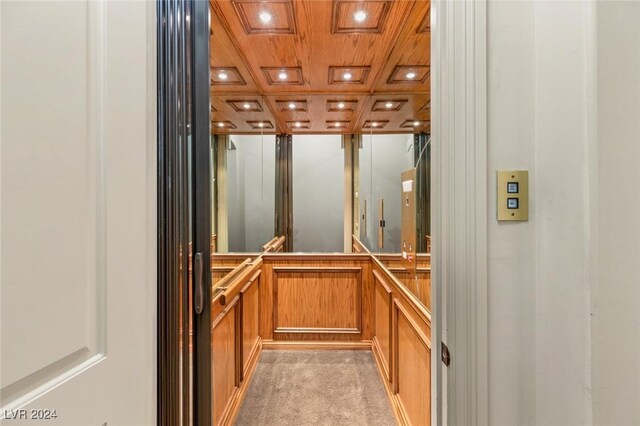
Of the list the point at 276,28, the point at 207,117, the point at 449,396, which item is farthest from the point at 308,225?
the point at 449,396

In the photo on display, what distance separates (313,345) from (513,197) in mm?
2712

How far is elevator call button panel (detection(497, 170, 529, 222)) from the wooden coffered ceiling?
0.63 meters

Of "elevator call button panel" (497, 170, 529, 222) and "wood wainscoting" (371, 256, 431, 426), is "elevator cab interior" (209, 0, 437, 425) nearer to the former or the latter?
"wood wainscoting" (371, 256, 431, 426)

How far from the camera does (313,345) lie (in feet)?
10.1

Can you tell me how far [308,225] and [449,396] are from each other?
3.25 meters

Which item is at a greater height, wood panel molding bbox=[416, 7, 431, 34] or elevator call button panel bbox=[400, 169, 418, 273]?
wood panel molding bbox=[416, 7, 431, 34]

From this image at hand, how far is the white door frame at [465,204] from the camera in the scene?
819mm

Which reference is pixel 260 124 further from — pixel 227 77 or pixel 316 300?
pixel 316 300

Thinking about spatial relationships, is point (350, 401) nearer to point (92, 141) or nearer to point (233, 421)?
point (233, 421)

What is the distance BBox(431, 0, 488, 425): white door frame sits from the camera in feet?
2.69

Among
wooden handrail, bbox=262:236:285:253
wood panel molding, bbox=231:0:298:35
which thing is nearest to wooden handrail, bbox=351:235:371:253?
wooden handrail, bbox=262:236:285:253

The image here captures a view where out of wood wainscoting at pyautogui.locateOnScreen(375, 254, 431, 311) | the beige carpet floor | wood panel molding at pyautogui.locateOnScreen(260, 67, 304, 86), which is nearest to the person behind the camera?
wood wainscoting at pyautogui.locateOnScreen(375, 254, 431, 311)

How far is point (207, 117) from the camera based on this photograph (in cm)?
111

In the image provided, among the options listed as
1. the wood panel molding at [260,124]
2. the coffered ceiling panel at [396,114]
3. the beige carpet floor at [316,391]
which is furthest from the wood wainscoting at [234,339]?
the wood panel molding at [260,124]
